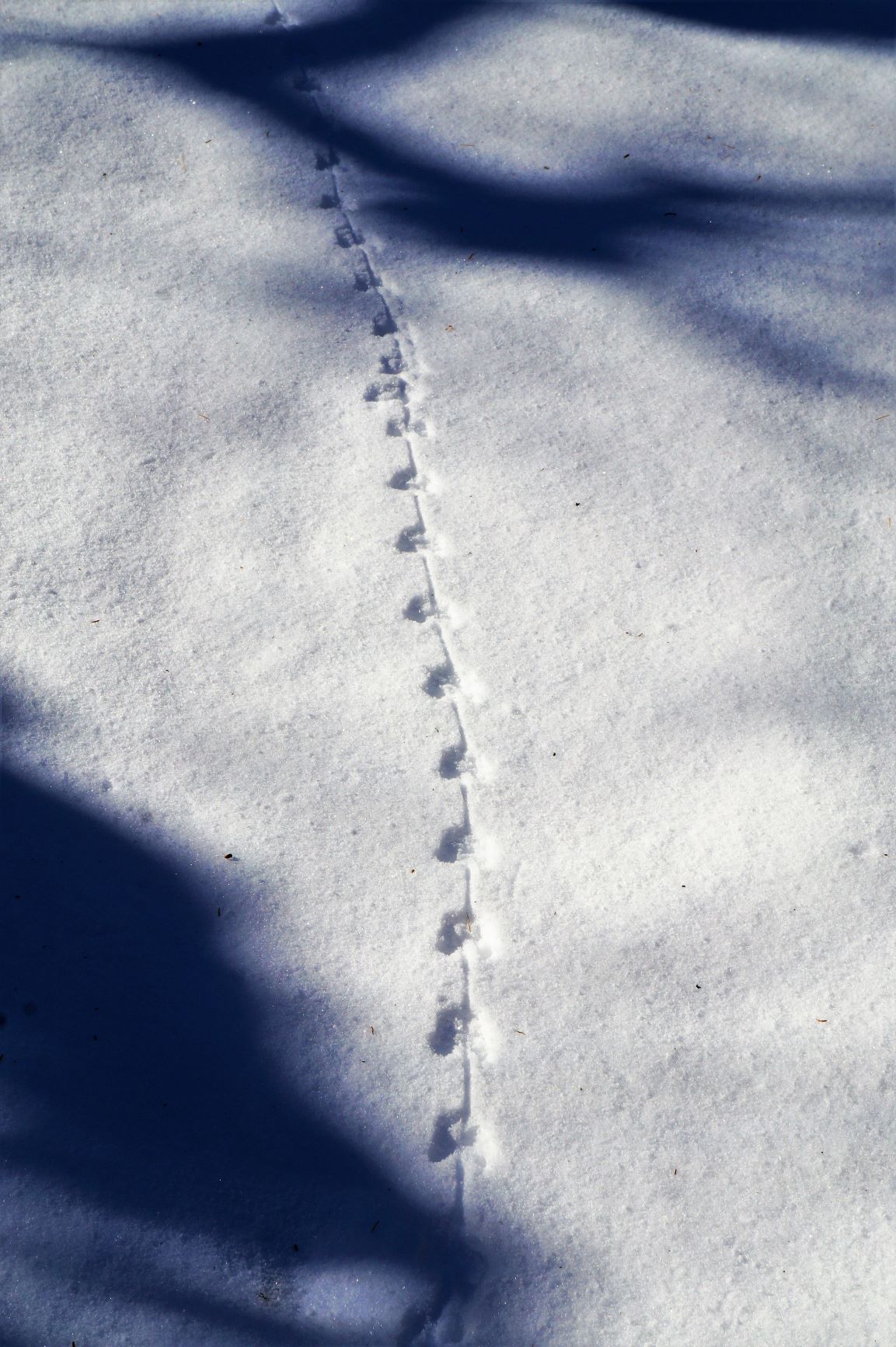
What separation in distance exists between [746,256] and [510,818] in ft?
4.59

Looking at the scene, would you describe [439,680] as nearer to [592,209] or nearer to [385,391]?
[385,391]

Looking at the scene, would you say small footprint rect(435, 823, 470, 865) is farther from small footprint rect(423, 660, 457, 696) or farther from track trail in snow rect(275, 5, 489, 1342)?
small footprint rect(423, 660, 457, 696)

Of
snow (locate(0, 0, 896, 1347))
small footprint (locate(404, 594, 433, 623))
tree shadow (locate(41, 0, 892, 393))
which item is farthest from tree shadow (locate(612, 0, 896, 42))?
small footprint (locate(404, 594, 433, 623))

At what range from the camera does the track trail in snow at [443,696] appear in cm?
133

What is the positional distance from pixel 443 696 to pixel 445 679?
0.10ft

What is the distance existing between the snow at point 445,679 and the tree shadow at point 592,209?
1cm

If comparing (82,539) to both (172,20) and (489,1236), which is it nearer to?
(489,1236)

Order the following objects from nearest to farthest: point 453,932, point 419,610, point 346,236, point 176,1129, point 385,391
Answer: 1. point 176,1129
2. point 453,932
3. point 419,610
4. point 385,391
5. point 346,236

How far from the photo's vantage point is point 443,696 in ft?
5.46

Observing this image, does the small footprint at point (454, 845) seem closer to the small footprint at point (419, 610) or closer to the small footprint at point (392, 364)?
the small footprint at point (419, 610)

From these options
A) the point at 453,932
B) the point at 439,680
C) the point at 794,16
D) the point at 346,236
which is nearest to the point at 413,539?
the point at 439,680

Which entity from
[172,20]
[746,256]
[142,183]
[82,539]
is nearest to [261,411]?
[82,539]

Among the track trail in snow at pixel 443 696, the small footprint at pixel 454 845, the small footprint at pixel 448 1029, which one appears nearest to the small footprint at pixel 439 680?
the track trail in snow at pixel 443 696

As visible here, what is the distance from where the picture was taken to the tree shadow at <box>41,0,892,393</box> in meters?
2.12
